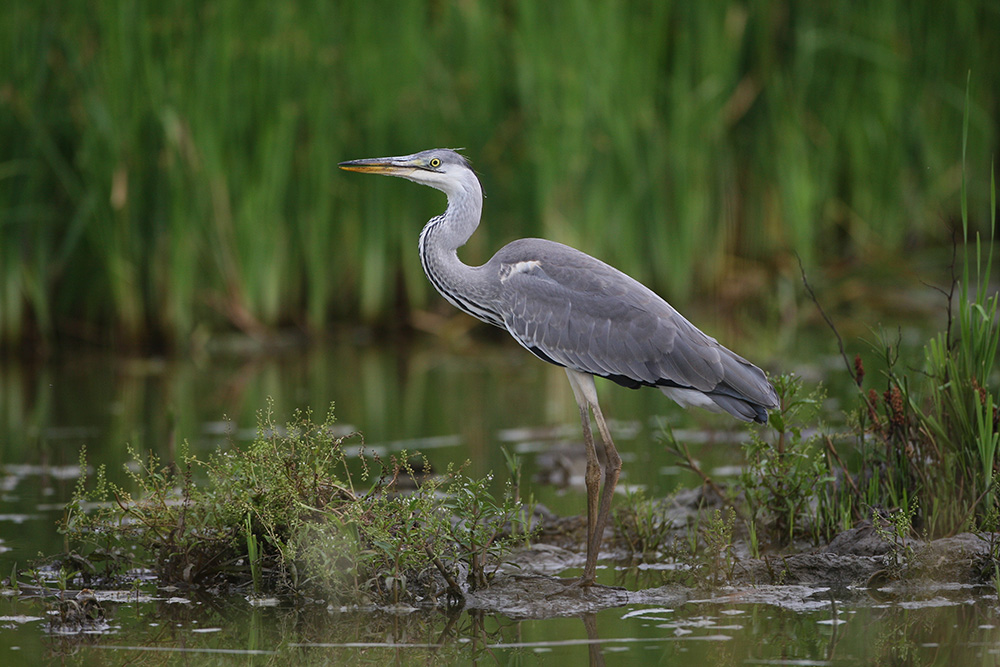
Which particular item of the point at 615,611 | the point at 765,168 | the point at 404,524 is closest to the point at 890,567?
the point at 615,611

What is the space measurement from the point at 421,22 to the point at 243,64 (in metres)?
1.68

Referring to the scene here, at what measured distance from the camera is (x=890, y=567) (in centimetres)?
494

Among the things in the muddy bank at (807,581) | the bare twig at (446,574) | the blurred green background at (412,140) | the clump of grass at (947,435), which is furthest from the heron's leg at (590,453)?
the blurred green background at (412,140)

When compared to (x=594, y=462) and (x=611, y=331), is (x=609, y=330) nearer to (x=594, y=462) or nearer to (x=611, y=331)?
(x=611, y=331)

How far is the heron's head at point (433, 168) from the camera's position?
20.2 ft

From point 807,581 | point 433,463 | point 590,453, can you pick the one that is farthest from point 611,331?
point 433,463

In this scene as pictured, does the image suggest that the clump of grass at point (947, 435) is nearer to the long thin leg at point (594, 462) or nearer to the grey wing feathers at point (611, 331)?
the grey wing feathers at point (611, 331)

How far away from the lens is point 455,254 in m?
6.12

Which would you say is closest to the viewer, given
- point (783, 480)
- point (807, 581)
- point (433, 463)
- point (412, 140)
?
point (807, 581)

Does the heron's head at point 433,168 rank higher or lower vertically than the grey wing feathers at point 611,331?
higher

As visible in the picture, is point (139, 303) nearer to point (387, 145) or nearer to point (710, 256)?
point (387, 145)

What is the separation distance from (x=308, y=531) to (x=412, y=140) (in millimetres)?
7055

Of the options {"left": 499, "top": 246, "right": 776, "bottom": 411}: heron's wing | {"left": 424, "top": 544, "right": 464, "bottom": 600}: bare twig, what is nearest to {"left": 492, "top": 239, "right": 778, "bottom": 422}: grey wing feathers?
{"left": 499, "top": 246, "right": 776, "bottom": 411}: heron's wing

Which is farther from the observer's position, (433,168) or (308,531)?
(433,168)
